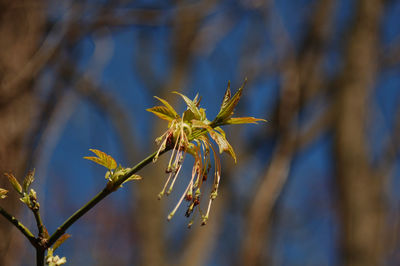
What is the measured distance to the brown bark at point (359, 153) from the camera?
3439 mm

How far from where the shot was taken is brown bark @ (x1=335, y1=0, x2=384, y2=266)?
11.3 feet

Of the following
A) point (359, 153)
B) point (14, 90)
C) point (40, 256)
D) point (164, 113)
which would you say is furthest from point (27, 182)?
point (359, 153)

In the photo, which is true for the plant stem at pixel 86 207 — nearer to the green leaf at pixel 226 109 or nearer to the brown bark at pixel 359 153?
the green leaf at pixel 226 109

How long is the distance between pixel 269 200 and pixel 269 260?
189 centimetres

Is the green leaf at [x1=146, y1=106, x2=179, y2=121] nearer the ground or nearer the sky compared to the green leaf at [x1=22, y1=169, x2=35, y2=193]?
nearer the sky

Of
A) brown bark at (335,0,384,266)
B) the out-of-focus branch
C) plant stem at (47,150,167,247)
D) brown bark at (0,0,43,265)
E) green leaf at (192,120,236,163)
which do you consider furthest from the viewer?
brown bark at (335,0,384,266)

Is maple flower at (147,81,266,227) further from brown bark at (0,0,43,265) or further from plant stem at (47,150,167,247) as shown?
brown bark at (0,0,43,265)

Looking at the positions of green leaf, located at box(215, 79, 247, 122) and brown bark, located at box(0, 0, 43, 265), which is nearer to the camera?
green leaf, located at box(215, 79, 247, 122)

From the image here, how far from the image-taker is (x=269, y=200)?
2842 mm

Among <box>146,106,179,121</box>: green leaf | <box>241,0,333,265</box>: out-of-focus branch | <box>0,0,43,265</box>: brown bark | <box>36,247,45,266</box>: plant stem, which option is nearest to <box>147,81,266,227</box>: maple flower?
<box>146,106,179,121</box>: green leaf

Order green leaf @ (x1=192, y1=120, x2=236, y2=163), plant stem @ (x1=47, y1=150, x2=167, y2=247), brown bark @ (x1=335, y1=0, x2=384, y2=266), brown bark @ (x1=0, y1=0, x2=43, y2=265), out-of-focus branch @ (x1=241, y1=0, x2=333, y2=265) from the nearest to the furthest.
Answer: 1. plant stem @ (x1=47, y1=150, x2=167, y2=247)
2. green leaf @ (x1=192, y1=120, x2=236, y2=163)
3. brown bark @ (x1=0, y1=0, x2=43, y2=265)
4. out-of-focus branch @ (x1=241, y1=0, x2=333, y2=265)
5. brown bark @ (x1=335, y1=0, x2=384, y2=266)

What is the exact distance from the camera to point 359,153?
3.67 metres

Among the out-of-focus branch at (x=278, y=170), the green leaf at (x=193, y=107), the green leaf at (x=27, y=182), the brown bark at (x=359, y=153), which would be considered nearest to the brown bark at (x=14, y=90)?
the green leaf at (x=27, y=182)

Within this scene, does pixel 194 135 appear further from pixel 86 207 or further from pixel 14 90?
pixel 14 90
